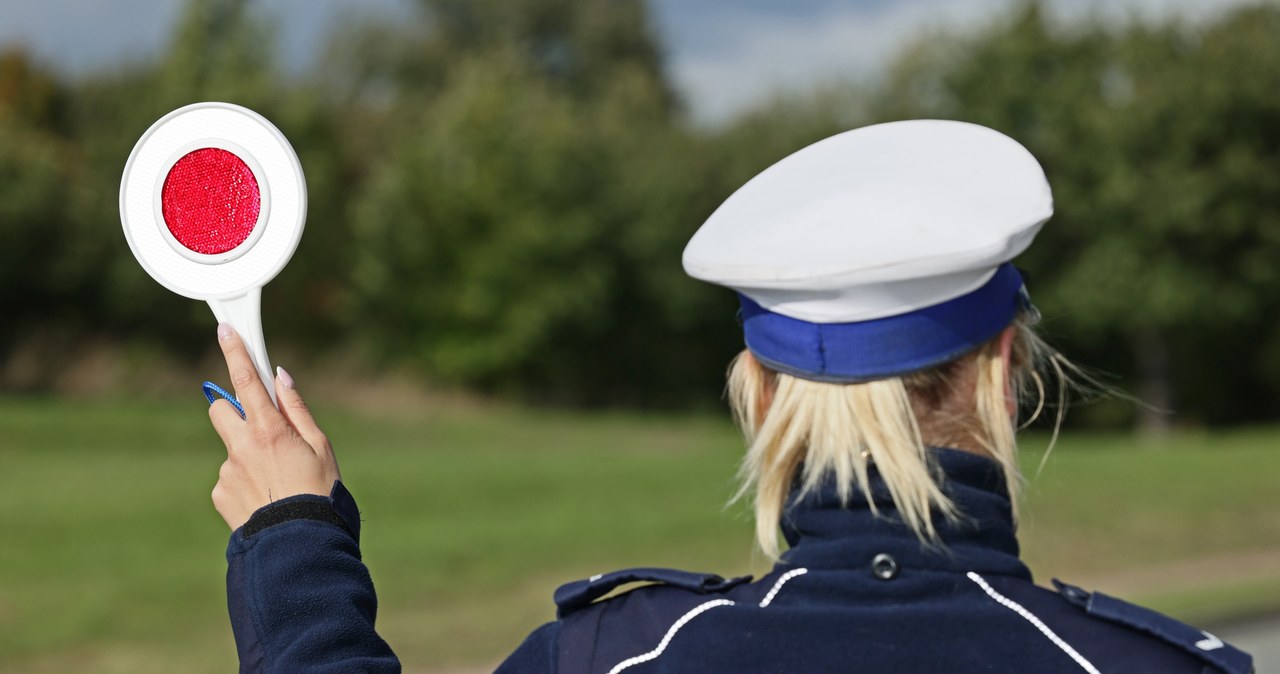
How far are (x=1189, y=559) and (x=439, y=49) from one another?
53846 mm

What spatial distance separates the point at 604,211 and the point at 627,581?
130ft

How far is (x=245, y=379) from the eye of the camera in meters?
1.51

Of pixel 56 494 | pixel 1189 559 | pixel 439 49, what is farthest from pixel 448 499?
pixel 439 49

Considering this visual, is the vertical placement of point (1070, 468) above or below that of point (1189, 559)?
above

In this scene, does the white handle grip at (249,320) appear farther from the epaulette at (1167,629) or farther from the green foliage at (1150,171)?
the green foliage at (1150,171)

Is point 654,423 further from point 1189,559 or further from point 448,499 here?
point 1189,559

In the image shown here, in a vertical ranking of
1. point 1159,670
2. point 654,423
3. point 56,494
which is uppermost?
point 654,423

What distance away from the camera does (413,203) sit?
1549 inches

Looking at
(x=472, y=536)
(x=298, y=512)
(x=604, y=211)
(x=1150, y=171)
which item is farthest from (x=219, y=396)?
(x=604, y=211)

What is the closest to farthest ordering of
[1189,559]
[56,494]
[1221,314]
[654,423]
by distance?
1. [1189,559]
2. [56,494]
3. [654,423]
4. [1221,314]

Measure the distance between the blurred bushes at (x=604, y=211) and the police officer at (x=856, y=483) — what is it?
1326 inches

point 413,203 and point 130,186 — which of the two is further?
point 413,203

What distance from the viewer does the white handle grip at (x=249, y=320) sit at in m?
1.52

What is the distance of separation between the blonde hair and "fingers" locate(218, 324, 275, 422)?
577 mm
